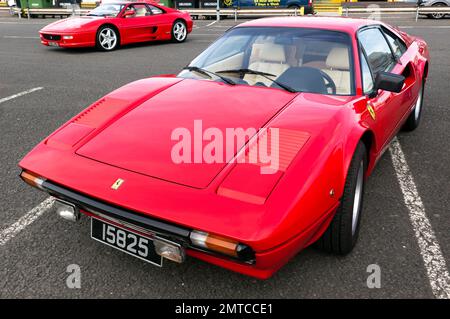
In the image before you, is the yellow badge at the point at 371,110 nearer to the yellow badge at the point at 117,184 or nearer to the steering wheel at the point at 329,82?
the steering wheel at the point at 329,82

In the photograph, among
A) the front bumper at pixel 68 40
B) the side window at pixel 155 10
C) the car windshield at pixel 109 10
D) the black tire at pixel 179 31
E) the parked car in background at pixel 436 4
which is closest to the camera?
the front bumper at pixel 68 40

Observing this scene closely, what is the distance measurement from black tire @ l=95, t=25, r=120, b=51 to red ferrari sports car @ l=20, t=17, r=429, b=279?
6.77m

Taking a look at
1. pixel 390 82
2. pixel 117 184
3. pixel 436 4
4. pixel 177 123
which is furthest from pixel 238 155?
pixel 436 4

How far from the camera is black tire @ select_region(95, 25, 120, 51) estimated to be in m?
8.87

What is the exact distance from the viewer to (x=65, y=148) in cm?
210

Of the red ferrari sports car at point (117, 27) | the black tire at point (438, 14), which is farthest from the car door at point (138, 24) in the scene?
the black tire at point (438, 14)

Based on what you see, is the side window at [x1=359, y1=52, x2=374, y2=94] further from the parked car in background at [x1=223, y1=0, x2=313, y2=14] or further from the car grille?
the parked car in background at [x1=223, y1=0, x2=313, y2=14]

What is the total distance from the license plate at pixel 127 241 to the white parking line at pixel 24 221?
2.59ft

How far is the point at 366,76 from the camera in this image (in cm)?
265

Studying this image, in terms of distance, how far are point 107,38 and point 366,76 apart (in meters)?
7.75

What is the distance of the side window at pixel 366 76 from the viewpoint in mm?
2574

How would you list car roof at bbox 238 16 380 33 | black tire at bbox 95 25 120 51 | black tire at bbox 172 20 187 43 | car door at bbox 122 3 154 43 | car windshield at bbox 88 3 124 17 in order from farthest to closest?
black tire at bbox 172 20 187 43
car door at bbox 122 3 154 43
car windshield at bbox 88 3 124 17
black tire at bbox 95 25 120 51
car roof at bbox 238 16 380 33

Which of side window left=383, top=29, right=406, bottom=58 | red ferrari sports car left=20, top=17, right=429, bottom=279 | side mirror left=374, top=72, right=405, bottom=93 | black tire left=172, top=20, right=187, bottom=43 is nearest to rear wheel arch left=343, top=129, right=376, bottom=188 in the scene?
red ferrari sports car left=20, top=17, right=429, bottom=279

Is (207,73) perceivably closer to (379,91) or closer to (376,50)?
(379,91)
